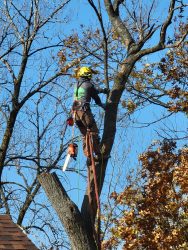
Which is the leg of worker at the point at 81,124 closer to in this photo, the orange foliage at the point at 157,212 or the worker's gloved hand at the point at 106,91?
the worker's gloved hand at the point at 106,91

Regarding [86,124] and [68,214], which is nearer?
[68,214]

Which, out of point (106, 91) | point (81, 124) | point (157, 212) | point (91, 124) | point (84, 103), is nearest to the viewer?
point (106, 91)

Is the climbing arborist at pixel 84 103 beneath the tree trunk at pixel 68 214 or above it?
above

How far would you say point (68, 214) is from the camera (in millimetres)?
5801

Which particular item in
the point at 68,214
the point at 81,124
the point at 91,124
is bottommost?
the point at 68,214

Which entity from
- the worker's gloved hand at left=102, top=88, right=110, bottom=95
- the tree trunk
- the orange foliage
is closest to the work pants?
the worker's gloved hand at left=102, top=88, right=110, bottom=95

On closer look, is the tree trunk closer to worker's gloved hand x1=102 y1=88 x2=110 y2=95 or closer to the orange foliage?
worker's gloved hand x1=102 y1=88 x2=110 y2=95

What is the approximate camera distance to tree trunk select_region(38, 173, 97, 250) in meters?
5.72

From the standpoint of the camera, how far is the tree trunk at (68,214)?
5.72 metres

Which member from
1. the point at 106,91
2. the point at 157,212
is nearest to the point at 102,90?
the point at 106,91

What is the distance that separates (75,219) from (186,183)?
589cm

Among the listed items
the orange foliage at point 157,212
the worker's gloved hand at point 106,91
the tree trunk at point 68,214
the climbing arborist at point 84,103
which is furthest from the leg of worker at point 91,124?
the orange foliage at point 157,212

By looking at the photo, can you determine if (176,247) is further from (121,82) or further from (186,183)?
(121,82)

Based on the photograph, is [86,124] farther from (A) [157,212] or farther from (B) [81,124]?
(A) [157,212]
